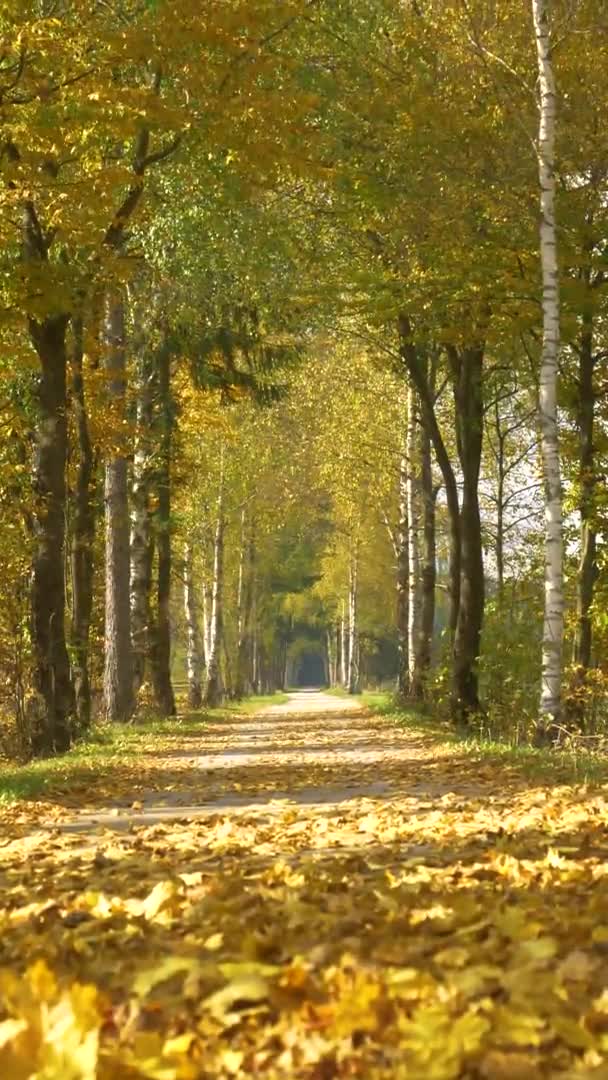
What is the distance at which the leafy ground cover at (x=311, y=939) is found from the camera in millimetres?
3320

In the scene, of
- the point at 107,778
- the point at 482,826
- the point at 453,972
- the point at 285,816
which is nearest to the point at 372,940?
the point at 453,972

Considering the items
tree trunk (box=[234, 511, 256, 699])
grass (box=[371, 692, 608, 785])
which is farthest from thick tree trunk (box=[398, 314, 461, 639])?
tree trunk (box=[234, 511, 256, 699])

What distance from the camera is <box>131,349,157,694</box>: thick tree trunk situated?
26672 mm

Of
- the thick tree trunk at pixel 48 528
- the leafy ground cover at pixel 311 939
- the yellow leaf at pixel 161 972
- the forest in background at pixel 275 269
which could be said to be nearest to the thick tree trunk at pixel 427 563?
the forest in background at pixel 275 269

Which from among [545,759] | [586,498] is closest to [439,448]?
[586,498]

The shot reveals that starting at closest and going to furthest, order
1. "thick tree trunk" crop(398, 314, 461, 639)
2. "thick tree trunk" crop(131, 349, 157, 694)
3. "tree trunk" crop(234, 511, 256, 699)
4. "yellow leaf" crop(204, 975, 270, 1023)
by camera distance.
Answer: "yellow leaf" crop(204, 975, 270, 1023)
"thick tree trunk" crop(398, 314, 461, 639)
"thick tree trunk" crop(131, 349, 157, 694)
"tree trunk" crop(234, 511, 256, 699)

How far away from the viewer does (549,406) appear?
14492 mm

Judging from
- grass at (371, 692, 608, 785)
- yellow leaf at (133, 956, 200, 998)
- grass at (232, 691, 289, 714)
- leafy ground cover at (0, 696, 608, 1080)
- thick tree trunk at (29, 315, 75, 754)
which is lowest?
grass at (232, 691, 289, 714)

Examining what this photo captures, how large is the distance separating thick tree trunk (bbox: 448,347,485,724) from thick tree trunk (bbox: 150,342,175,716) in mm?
6648

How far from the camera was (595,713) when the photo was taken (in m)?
21.3

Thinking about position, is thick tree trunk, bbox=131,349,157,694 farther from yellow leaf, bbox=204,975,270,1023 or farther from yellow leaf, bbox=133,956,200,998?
yellow leaf, bbox=204,975,270,1023

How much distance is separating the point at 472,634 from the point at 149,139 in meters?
9.77

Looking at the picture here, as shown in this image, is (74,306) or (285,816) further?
(74,306)

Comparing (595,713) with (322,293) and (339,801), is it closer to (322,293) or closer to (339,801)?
(322,293)
